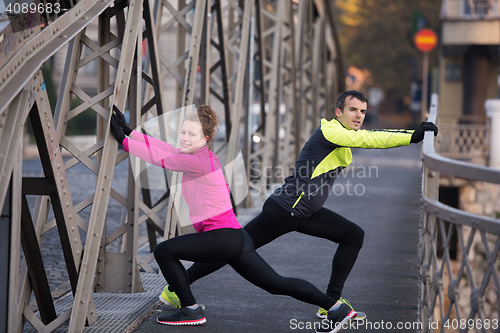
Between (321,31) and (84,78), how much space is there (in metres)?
34.5

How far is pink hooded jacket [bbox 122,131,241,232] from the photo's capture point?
155 inches

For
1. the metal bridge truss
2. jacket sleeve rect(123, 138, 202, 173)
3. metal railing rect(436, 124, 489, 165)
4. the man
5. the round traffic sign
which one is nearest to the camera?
the metal bridge truss

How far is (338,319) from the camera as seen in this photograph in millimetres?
4062

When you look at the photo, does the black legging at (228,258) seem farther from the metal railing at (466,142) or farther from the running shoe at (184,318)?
the metal railing at (466,142)

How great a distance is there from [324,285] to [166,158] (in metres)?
2.27

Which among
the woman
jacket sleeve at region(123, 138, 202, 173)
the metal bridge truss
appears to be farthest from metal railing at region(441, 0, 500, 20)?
jacket sleeve at region(123, 138, 202, 173)

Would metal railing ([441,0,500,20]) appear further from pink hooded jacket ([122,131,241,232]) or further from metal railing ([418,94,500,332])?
pink hooded jacket ([122,131,241,232])

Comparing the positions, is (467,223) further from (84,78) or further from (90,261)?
(84,78)

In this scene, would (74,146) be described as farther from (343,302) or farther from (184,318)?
(343,302)

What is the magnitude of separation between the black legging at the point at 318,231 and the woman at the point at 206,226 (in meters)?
0.30

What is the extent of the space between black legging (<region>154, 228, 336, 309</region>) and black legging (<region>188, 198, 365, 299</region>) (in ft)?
0.94

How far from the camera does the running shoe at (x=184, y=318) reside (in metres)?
4.21

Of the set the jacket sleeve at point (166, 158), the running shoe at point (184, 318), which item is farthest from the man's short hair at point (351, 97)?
the running shoe at point (184, 318)

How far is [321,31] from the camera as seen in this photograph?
17766 mm
